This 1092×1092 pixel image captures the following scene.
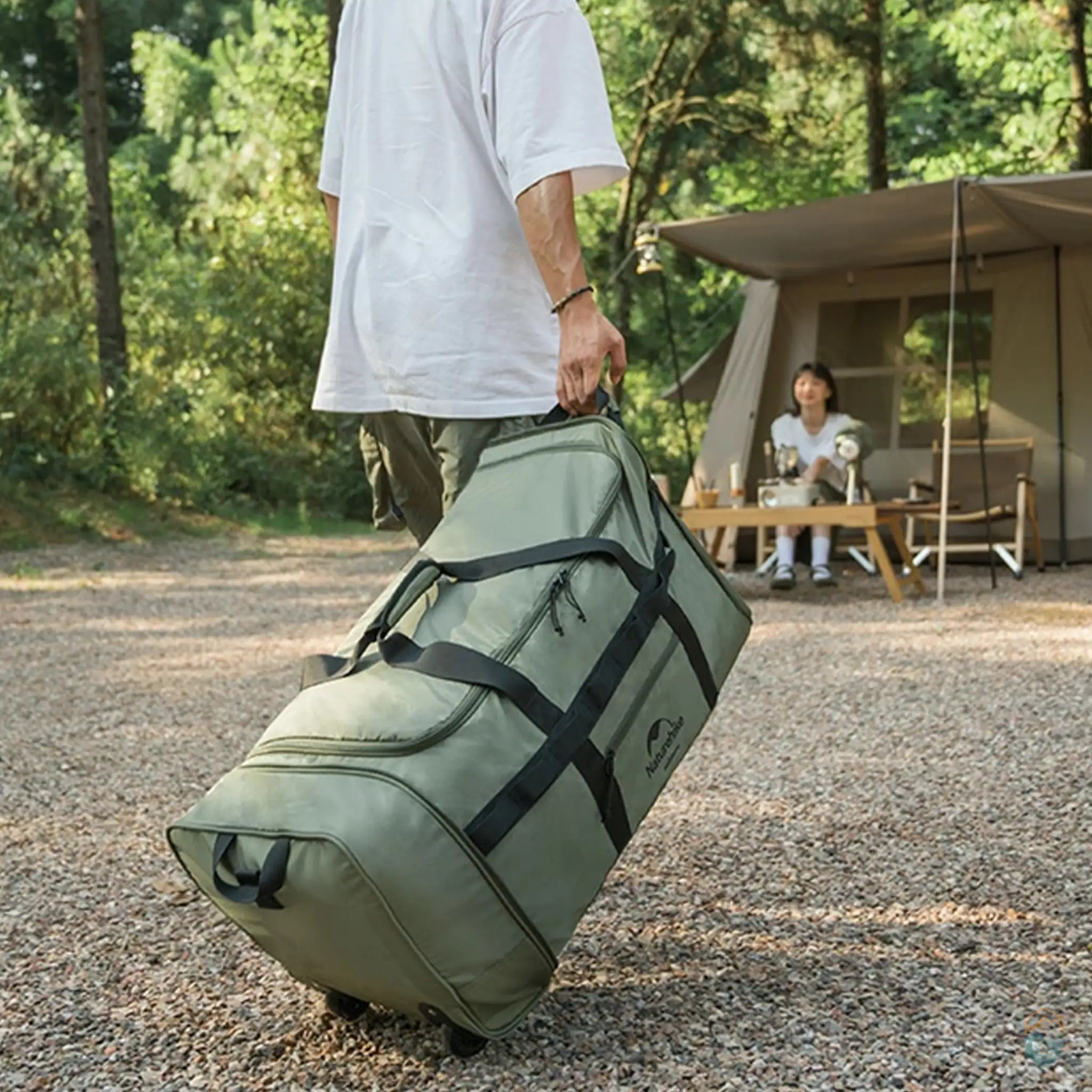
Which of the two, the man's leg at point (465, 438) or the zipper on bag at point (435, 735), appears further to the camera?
the man's leg at point (465, 438)

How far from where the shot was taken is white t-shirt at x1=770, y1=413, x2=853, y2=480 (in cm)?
776

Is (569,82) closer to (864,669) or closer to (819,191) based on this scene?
(864,669)

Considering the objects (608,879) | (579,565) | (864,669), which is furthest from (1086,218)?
(579,565)

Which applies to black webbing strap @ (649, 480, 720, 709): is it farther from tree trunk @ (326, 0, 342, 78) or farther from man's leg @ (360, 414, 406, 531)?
tree trunk @ (326, 0, 342, 78)

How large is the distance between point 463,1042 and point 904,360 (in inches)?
303

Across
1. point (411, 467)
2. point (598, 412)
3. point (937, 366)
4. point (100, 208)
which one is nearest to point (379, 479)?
point (411, 467)

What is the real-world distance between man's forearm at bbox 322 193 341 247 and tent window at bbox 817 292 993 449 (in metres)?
6.91

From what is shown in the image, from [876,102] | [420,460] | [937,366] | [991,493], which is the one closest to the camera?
[420,460]

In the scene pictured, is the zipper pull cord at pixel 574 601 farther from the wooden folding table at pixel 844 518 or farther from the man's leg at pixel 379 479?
the wooden folding table at pixel 844 518

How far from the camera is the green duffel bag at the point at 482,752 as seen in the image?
1.71 meters

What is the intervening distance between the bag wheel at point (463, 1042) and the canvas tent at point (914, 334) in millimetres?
6307

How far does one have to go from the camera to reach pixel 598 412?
2072mm

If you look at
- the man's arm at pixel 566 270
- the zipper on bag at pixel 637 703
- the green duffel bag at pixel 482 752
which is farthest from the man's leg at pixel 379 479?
the zipper on bag at pixel 637 703

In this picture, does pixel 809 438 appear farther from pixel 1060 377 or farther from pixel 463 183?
pixel 463 183
